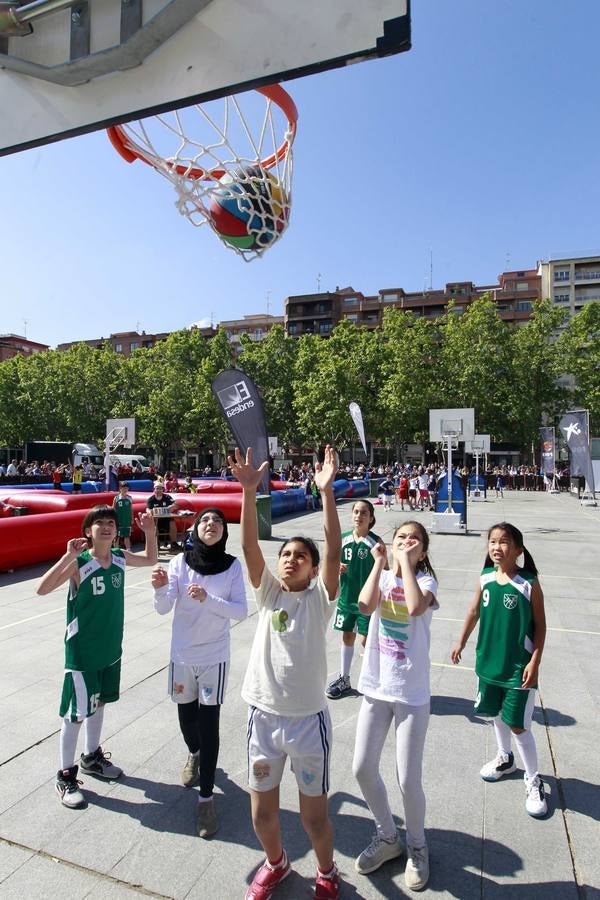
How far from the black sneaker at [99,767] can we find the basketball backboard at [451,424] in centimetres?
1526

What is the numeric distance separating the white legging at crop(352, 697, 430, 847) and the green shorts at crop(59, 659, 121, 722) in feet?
5.49

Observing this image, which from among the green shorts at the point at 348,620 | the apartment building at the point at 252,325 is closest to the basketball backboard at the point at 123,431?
the green shorts at the point at 348,620

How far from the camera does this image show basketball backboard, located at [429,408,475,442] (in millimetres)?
17422

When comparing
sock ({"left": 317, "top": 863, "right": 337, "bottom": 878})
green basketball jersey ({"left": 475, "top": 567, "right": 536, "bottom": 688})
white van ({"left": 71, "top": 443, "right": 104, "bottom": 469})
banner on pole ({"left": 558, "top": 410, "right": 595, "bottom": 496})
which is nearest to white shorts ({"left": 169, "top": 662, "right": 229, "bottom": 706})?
sock ({"left": 317, "top": 863, "right": 337, "bottom": 878})

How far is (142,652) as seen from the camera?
5980 millimetres

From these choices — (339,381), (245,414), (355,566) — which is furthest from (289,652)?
(339,381)

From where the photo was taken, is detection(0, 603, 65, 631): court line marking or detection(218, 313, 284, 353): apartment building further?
detection(218, 313, 284, 353): apartment building

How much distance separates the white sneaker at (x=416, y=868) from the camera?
2.58 m

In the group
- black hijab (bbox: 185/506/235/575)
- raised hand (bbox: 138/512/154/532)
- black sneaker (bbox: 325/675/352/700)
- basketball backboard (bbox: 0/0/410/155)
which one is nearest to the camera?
basketball backboard (bbox: 0/0/410/155)

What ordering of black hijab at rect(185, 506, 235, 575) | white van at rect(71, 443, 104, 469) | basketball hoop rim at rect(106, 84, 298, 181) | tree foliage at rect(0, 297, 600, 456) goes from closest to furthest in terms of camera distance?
black hijab at rect(185, 506, 235, 575), basketball hoop rim at rect(106, 84, 298, 181), white van at rect(71, 443, 104, 469), tree foliage at rect(0, 297, 600, 456)

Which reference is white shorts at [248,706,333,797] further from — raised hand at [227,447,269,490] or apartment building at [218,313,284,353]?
apartment building at [218,313,284,353]

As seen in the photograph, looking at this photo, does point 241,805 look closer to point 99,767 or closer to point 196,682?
point 196,682

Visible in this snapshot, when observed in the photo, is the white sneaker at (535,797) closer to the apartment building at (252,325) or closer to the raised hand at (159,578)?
the raised hand at (159,578)

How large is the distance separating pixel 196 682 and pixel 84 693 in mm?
714
